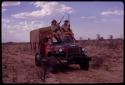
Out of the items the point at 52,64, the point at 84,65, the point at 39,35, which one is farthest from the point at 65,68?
the point at 39,35

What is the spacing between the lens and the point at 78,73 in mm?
11820

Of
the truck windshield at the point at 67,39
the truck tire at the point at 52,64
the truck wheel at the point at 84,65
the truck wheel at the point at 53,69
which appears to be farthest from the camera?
the truck wheel at the point at 84,65

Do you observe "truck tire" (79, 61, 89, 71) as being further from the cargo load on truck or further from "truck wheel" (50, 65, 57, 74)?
the cargo load on truck

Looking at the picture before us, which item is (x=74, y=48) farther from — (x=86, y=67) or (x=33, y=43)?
(x=33, y=43)

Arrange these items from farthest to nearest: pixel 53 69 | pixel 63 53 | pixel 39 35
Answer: pixel 39 35
pixel 63 53
pixel 53 69

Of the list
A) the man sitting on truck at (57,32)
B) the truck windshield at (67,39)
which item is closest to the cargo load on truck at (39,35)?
the man sitting on truck at (57,32)

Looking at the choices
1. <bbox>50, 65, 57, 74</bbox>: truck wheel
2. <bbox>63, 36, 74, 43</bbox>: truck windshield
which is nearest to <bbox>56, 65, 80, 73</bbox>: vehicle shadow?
<bbox>50, 65, 57, 74</bbox>: truck wheel

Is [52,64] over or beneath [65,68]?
over

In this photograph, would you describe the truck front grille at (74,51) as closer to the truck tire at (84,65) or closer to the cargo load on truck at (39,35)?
the truck tire at (84,65)

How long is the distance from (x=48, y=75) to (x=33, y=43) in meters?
2.18

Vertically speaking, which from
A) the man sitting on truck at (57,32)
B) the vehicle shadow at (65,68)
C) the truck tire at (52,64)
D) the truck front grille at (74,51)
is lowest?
the vehicle shadow at (65,68)

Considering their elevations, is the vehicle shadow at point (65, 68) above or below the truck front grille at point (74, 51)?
below

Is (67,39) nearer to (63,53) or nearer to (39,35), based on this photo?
(63,53)

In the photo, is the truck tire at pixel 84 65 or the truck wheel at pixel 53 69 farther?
the truck tire at pixel 84 65
